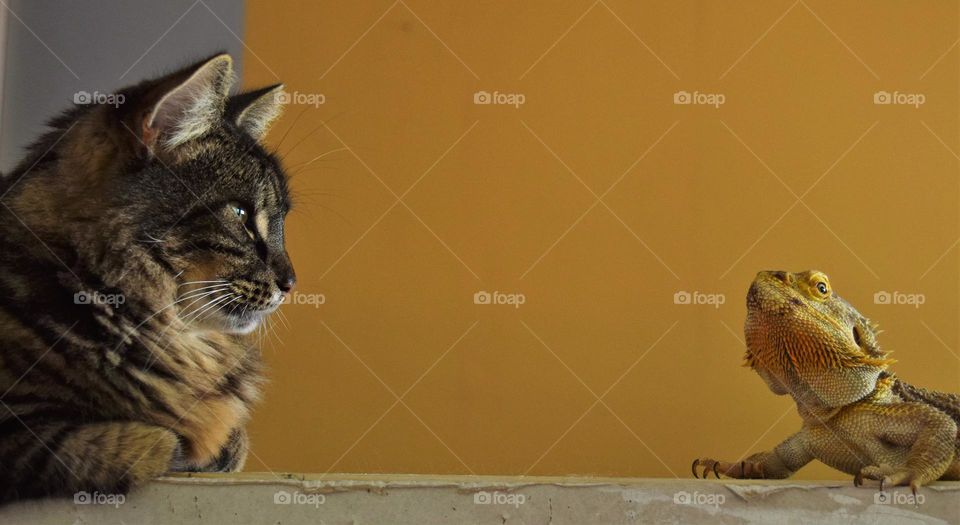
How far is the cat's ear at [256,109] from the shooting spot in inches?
54.7

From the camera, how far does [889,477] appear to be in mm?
1179

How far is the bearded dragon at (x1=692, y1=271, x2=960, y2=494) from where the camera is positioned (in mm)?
1342

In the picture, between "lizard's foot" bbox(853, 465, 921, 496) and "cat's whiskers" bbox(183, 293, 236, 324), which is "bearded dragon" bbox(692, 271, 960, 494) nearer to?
"lizard's foot" bbox(853, 465, 921, 496)

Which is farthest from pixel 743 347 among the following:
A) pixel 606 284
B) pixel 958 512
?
pixel 958 512

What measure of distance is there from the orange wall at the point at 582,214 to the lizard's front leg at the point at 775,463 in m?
0.87

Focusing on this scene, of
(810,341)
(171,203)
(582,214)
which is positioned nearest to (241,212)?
(171,203)

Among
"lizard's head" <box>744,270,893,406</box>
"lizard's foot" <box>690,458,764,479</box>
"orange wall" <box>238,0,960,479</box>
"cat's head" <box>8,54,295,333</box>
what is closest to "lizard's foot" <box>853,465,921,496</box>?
"lizard's head" <box>744,270,893,406</box>

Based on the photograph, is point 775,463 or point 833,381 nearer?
point 833,381

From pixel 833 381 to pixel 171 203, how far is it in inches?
37.6

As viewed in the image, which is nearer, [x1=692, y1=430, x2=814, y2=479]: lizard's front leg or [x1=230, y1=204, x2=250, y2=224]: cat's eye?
[x1=230, y1=204, x2=250, y2=224]: cat's eye

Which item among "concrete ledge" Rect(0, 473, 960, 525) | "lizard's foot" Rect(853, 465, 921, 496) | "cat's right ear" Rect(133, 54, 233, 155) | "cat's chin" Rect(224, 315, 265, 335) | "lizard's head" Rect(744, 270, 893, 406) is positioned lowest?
"concrete ledge" Rect(0, 473, 960, 525)

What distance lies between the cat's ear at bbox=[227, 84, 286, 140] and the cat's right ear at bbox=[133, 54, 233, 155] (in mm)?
115

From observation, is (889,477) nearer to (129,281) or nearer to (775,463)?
(775,463)

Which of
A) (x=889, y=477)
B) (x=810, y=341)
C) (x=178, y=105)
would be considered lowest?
(x=889, y=477)
